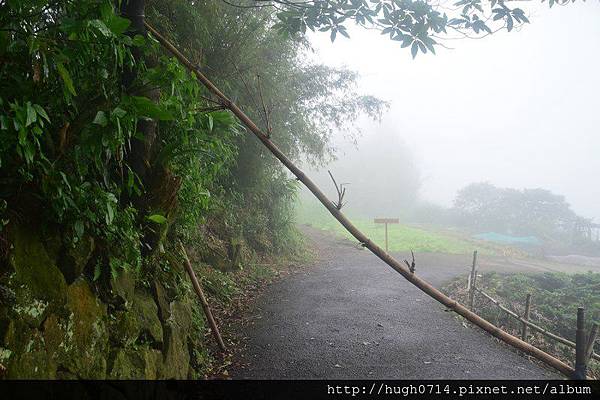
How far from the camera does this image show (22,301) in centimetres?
192

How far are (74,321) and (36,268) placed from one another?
0.44 m

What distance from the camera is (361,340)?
5.51 m

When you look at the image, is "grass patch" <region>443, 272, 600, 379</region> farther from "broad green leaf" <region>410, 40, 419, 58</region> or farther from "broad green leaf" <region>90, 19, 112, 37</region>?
"broad green leaf" <region>90, 19, 112, 37</region>

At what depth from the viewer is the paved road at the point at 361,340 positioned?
4602 millimetres

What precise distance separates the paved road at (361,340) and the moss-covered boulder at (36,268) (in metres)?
2.71

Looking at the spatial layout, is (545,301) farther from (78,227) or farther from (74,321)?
(78,227)

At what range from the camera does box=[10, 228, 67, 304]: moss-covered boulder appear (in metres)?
1.98

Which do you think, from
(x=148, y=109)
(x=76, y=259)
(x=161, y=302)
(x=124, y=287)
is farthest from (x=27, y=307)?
(x=161, y=302)

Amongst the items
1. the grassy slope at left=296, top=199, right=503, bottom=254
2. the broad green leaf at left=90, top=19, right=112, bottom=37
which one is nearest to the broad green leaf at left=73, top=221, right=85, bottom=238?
the broad green leaf at left=90, top=19, right=112, bottom=37

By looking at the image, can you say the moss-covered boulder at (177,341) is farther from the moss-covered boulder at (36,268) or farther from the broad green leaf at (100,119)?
the broad green leaf at (100,119)

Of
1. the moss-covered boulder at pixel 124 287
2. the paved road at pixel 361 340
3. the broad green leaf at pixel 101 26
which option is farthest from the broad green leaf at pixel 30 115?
the paved road at pixel 361 340

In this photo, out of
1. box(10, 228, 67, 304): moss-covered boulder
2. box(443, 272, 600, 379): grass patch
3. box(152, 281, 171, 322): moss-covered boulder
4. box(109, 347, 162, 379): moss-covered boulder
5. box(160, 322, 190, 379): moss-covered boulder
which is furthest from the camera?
box(443, 272, 600, 379): grass patch

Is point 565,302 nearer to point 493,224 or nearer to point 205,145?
point 205,145

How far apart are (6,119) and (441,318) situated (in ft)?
24.8
